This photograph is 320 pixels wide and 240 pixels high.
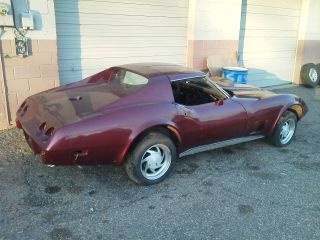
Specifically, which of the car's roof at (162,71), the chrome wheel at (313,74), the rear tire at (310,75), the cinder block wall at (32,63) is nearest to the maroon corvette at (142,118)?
the car's roof at (162,71)

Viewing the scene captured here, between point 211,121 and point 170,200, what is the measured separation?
1143 millimetres

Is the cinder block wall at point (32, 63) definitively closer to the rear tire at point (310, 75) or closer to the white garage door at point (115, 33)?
the white garage door at point (115, 33)

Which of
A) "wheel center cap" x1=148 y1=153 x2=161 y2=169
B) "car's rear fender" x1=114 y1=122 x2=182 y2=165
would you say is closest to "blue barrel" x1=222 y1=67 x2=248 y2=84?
"car's rear fender" x1=114 y1=122 x2=182 y2=165

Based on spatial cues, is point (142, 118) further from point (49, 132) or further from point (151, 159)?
point (49, 132)

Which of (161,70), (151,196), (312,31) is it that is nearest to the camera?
(151,196)

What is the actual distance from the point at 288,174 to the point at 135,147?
2048mm

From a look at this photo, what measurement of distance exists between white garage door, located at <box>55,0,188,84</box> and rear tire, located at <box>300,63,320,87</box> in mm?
4910

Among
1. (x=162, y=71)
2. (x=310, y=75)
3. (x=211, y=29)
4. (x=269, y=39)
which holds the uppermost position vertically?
Result: (x=211, y=29)

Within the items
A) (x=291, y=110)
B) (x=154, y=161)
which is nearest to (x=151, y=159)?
(x=154, y=161)

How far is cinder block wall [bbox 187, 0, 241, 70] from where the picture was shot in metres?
7.72

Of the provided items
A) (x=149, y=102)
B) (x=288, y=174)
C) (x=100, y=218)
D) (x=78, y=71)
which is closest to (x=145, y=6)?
(x=78, y=71)

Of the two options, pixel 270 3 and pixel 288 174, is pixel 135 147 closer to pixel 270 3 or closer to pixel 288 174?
pixel 288 174

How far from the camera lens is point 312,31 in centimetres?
1107

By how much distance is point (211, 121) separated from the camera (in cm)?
421
